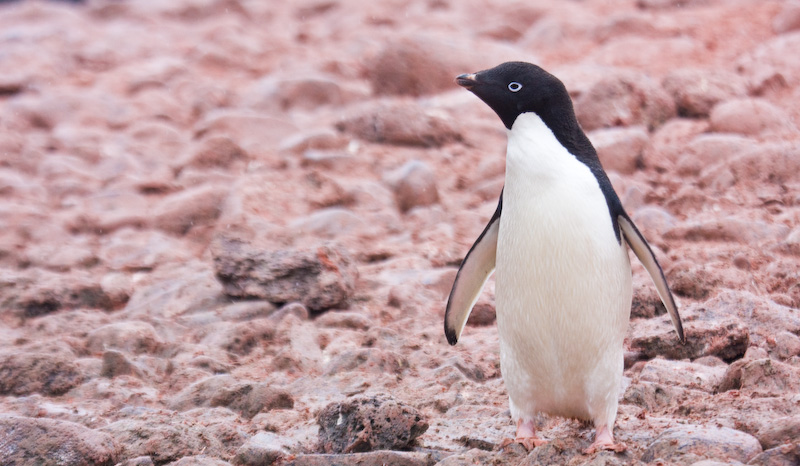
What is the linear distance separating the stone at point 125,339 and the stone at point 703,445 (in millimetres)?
2385

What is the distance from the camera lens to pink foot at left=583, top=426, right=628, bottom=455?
262 cm

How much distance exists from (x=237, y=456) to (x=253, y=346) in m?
1.36

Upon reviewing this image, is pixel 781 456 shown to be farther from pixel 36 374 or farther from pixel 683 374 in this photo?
pixel 36 374

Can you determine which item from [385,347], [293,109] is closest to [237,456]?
[385,347]

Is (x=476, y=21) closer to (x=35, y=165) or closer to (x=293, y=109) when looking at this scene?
(x=293, y=109)

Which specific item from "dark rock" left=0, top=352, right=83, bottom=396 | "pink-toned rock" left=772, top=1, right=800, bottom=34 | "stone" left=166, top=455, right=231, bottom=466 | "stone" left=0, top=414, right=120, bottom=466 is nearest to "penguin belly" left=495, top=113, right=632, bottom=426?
"stone" left=166, top=455, right=231, bottom=466

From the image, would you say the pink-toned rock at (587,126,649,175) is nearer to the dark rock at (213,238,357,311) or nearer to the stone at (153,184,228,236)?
the dark rock at (213,238,357,311)

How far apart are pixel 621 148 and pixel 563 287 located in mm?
3457

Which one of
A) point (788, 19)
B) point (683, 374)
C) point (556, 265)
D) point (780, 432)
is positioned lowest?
point (683, 374)

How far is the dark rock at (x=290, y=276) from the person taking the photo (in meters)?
4.46

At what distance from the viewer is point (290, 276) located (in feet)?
14.8

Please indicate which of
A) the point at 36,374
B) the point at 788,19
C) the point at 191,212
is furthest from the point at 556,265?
the point at 788,19

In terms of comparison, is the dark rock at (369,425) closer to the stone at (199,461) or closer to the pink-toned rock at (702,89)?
the stone at (199,461)

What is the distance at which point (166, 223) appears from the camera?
604 centimetres
